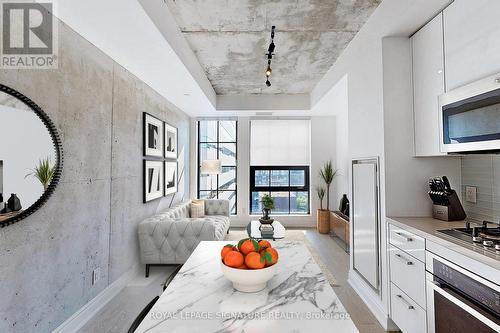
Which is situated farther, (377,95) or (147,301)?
(147,301)

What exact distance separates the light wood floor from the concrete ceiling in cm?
293

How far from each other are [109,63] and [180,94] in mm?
1403

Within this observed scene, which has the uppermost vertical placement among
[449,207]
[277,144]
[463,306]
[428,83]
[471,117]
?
[428,83]

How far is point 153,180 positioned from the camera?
358cm

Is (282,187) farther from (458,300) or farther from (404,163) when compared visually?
(458,300)

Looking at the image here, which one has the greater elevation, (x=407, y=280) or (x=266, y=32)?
(x=266, y=32)

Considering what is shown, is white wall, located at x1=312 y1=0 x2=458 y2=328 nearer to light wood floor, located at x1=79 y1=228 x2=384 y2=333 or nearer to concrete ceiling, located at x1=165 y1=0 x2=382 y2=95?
light wood floor, located at x1=79 y1=228 x2=384 y2=333

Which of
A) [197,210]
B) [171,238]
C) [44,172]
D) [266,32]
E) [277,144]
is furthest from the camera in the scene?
[277,144]

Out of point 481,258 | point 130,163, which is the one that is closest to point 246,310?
point 481,258

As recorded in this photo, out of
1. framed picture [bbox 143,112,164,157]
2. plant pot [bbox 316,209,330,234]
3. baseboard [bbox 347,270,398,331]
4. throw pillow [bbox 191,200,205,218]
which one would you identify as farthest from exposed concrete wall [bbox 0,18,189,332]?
plant pot [bbox 316,209,330,234]

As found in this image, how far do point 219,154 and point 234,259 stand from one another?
4960 millimetres

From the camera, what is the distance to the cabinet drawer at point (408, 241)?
171cm

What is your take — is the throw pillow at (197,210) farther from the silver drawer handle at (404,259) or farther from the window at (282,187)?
the silver drawer handle at (404,259)

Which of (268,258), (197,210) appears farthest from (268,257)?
(197,210)
